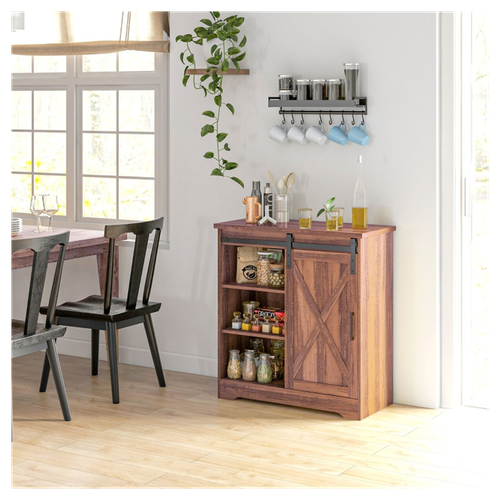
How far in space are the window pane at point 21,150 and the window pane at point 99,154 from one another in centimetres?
51

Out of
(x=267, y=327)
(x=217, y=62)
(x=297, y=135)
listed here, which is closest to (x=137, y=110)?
(x=217, y=62)

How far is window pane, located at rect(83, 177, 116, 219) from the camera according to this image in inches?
197

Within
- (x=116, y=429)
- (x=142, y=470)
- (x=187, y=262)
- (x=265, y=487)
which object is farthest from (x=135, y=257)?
(x=265, y=487)

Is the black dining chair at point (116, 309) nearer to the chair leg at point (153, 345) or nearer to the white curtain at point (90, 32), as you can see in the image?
the chair leg at point (153, 345)

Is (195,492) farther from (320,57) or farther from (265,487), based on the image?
(320,57)

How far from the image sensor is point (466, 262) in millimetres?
3893

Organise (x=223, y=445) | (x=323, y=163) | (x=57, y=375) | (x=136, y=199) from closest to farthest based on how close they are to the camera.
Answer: (x=223, y=445) < (x=57, y=375) < (x=323, y=163) < (x=136, y=199)

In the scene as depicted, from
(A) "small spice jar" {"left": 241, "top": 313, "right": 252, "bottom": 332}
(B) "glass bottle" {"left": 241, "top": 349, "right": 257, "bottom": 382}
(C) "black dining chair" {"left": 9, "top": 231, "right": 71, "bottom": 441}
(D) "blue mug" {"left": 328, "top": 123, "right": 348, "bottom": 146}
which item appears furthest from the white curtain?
(B) "glass bottle" {"left": 241, "top": 349, "right": 257, "bottom": 382}

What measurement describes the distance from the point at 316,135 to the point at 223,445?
5.64ft

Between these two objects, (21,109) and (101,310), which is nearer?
(101,310)

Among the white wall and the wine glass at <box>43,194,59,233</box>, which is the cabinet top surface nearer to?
the white wall

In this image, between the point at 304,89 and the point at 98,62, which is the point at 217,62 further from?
the point at 98,62

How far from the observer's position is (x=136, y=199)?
16.1 ft

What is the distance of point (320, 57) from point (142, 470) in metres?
2.33
